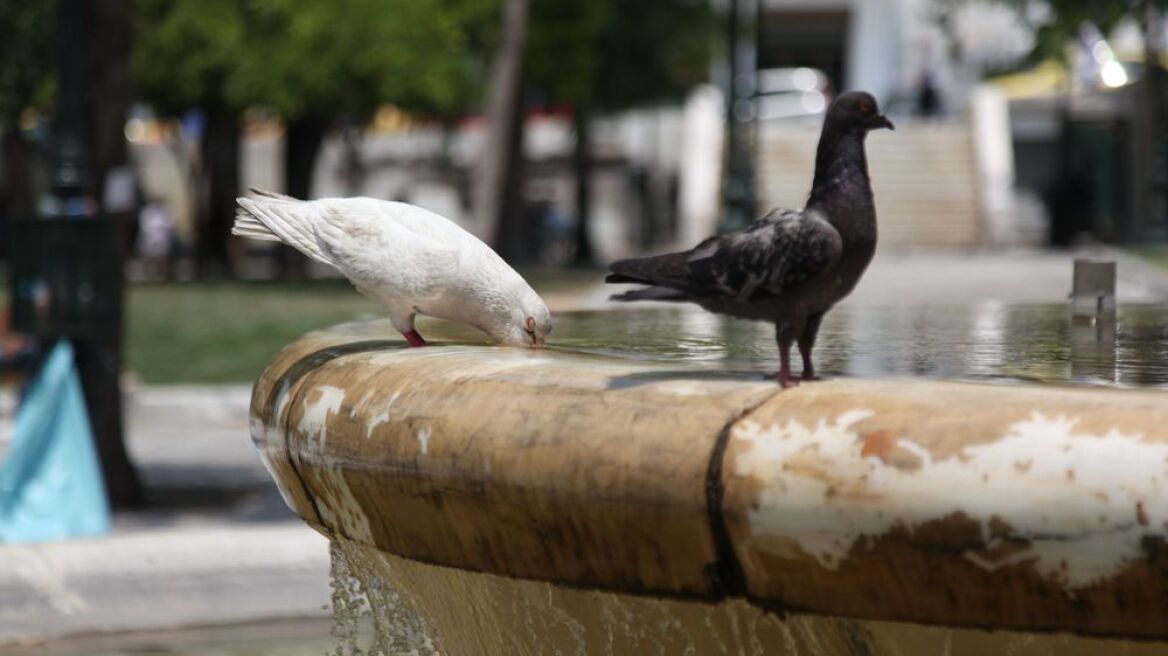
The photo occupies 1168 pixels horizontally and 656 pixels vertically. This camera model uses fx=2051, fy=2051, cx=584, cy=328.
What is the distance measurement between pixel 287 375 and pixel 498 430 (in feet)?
2.39

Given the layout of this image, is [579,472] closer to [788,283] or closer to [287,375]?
[788,283]

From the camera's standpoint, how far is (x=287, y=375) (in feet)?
10.6

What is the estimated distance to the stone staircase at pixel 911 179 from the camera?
1180 inches

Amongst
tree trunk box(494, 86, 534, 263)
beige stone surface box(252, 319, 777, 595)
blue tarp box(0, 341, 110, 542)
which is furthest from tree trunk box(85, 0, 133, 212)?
tree trunk box(494, 86, 534, 263)

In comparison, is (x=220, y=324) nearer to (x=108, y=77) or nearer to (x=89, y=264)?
(x=108, y=77)

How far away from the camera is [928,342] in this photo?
4000 millimetres

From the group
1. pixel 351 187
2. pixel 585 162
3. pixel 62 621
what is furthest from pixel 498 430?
pixel 351 187

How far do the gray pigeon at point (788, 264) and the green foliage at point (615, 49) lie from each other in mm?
26933

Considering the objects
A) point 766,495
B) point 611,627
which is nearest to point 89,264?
point 611,627

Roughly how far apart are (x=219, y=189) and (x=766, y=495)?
101ft

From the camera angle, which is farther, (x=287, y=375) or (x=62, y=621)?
(x=62, y=621)

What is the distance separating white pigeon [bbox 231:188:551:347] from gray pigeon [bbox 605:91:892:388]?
0.57m

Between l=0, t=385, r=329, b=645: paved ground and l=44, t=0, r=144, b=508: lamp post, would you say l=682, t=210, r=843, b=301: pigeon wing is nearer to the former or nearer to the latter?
l=0, t=385, r=329, b=645: paved ground

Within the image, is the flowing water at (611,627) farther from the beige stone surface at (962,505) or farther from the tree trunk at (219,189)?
the tree trunk at (219,189)
